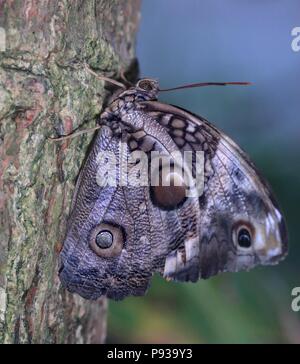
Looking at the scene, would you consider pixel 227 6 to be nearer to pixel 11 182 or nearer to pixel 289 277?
pixel 289 277

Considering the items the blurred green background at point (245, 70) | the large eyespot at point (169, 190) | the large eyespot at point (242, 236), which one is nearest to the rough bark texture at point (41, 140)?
the large eyespot at point (169, 190)

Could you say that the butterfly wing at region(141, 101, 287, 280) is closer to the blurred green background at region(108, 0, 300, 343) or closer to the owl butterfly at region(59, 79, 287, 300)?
the owl butterfly at region(59, 79, 287, 300)

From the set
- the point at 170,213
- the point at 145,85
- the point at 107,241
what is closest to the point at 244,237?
the point at 170,213

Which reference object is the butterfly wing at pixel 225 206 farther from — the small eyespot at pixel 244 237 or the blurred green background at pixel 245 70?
the blurred green background at pixel 245 70

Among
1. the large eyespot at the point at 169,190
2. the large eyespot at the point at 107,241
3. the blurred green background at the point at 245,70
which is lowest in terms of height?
the large eyespot at the point at 107,241

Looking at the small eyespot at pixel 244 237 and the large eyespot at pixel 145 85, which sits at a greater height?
the large eyespot at pixel 145 85

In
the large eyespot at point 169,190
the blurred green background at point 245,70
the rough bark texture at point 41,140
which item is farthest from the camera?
the blurred green background at point 245,70
